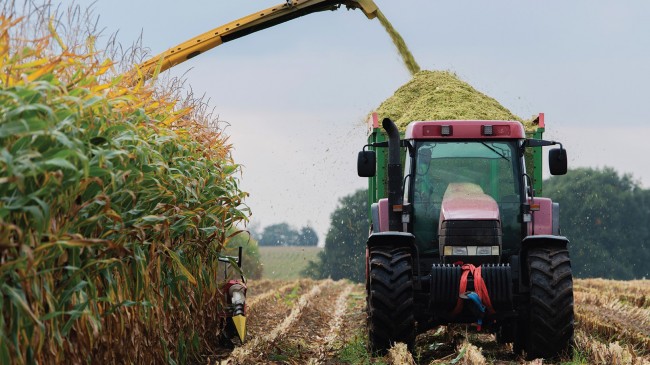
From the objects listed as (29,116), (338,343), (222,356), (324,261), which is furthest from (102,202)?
(324,261)

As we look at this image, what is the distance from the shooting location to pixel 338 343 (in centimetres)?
1093

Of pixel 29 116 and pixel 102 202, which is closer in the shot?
pixel 29 116

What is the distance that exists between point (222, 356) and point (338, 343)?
2021mm

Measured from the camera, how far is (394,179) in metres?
9.30

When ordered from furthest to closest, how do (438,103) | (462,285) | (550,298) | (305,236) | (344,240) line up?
(344,240) → (305,236) → (438,103) → (462,285) → (550,298)

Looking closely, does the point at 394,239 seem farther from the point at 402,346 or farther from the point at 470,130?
the point at 470,130

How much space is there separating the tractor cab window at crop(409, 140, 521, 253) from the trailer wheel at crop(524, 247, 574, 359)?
894mm

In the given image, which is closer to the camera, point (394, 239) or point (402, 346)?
point (402, 346)

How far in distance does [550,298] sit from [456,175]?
5.29ft

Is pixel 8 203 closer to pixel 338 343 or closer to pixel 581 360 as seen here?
pixel 581 360

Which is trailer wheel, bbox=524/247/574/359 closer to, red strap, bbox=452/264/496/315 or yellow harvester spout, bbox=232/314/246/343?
red strap, bbox=452/264/496/315

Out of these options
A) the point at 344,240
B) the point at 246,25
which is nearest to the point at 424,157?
the point at 246,25

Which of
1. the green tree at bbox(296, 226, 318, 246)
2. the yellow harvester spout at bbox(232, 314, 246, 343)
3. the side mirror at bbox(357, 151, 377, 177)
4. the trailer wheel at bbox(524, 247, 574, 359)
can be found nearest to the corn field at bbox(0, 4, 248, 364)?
the yellow harvester spout at bbox(232, 314, 246, 343)

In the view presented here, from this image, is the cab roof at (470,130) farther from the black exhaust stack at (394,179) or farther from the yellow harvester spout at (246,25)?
the yellow harvester spout at (246,25)
